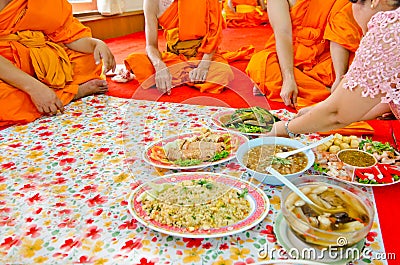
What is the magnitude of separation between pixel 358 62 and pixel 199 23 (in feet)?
5.43

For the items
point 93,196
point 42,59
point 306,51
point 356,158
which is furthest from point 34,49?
point 356,158

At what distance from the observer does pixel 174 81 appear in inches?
86.7

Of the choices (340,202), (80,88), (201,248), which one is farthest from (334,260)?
(80,88)

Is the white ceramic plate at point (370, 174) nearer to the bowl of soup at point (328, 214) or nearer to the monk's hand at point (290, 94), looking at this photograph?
the bowl of soup at point (328, 214)

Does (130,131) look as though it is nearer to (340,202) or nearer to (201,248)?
(201,248)

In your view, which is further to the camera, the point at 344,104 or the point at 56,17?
the point at 56,17

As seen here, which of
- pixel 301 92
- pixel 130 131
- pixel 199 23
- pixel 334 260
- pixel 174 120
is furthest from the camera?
pixel 199 23

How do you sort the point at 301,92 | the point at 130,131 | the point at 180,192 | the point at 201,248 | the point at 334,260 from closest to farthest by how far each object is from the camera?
the point at 334,260
the point at 201,248
the point at 180,192
the point at 130,131
the point at 301,92

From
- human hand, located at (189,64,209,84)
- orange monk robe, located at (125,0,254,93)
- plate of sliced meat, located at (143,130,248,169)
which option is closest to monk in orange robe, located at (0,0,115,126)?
orange monk robe, located at (125,0,254,93)

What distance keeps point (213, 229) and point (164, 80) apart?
1.38 m

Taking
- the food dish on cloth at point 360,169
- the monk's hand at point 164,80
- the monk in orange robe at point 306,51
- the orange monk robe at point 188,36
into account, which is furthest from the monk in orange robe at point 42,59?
the food dish on cloth at point 360,169

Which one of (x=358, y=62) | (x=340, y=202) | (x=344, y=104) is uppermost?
(x=358, y=62)

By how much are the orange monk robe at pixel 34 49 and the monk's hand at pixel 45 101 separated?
5cm

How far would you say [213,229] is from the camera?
946 millimetres
